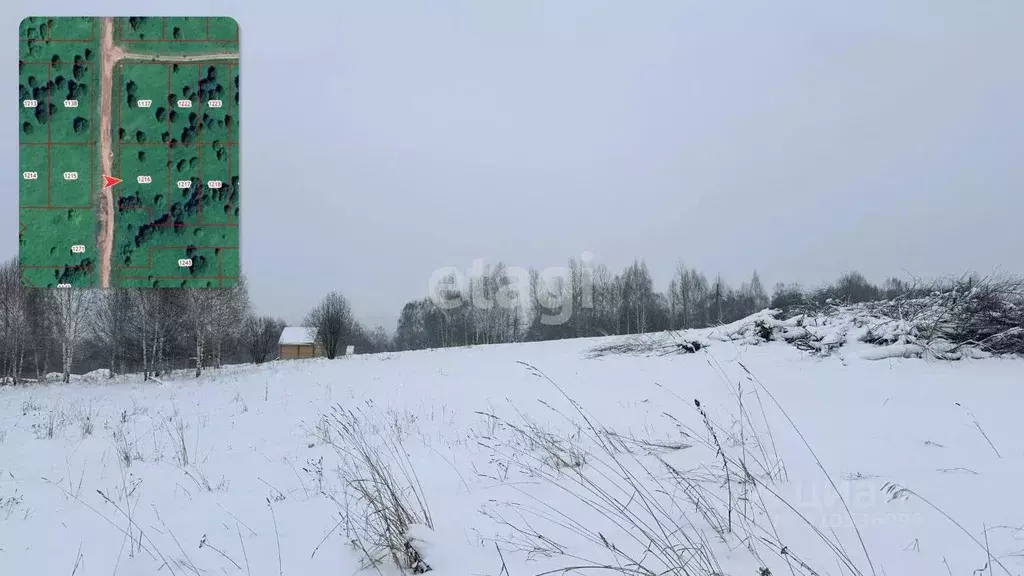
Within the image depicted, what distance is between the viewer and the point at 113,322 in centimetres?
2002

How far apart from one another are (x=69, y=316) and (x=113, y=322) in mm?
2159

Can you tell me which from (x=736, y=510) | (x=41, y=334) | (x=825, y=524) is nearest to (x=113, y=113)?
(x=736, y=510)

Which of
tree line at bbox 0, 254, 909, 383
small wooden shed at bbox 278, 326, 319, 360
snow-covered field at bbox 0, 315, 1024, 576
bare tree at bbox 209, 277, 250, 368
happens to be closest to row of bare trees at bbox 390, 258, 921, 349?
tree line at bbox 0, 254, 909, 383

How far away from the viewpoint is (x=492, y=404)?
6516mm

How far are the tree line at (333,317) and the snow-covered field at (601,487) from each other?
4.53 m

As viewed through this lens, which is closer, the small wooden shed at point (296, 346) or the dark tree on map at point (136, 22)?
the dark tree on map at point (136, 22)

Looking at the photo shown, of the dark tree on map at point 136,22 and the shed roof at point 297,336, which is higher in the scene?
the dark tree on map at point 136,22

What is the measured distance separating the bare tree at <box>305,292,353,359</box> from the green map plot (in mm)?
27080

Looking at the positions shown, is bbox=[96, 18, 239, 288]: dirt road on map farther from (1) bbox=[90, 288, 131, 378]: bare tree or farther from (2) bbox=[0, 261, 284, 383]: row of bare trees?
(1) bbox=[90, 288, 131, 378]: bare tree

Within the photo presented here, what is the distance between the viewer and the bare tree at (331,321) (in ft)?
106

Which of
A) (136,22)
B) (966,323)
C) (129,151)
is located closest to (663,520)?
(129,151)

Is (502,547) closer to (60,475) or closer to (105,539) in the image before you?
(105,539)

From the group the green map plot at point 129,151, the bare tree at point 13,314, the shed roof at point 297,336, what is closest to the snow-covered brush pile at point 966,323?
the green map plot at point 129,151

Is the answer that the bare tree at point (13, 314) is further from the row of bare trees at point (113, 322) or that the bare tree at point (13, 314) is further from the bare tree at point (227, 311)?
the bare tree at point (227, 311)
